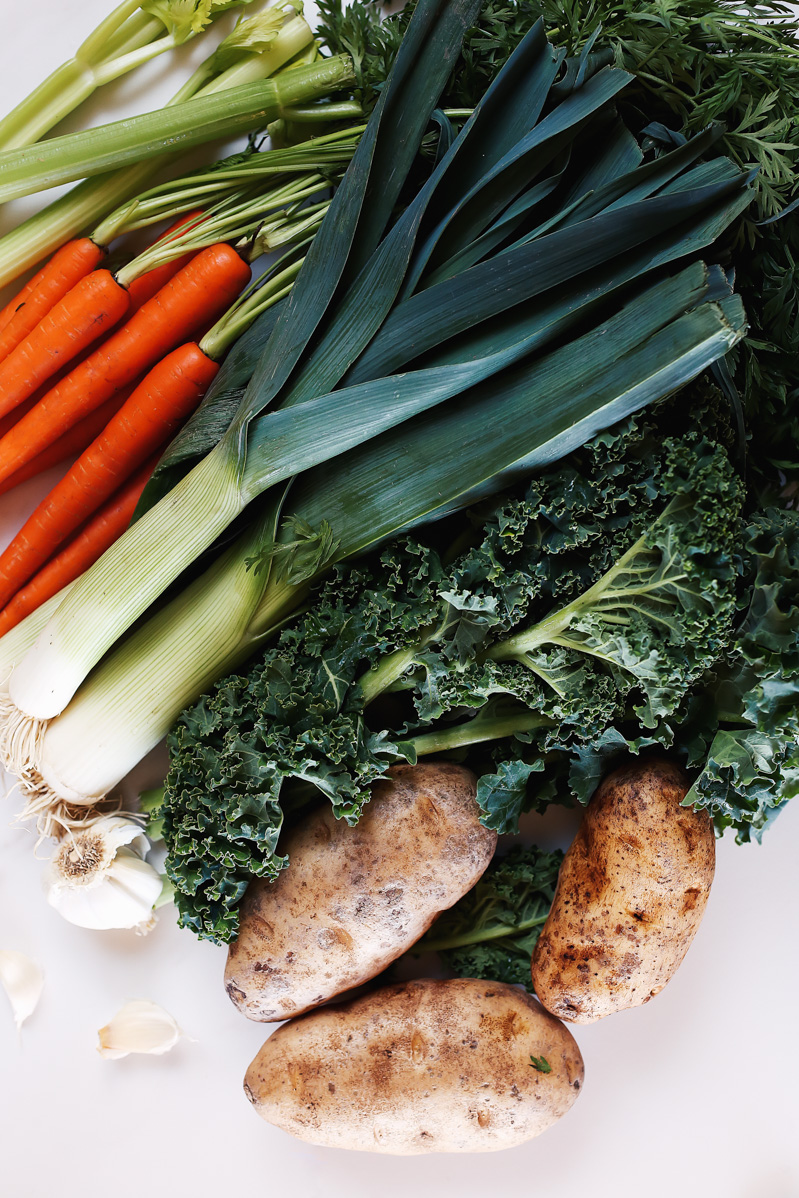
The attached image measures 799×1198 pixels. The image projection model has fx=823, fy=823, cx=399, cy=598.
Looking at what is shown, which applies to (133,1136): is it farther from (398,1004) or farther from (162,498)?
(162,498)

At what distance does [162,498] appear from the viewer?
5.60ft

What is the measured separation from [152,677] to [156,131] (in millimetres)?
1134

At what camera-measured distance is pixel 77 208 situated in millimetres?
1813

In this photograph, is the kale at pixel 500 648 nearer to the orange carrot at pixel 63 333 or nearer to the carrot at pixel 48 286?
the orange carrot at pixel 63 333

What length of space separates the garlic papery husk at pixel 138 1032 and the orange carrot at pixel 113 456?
3.27 feet

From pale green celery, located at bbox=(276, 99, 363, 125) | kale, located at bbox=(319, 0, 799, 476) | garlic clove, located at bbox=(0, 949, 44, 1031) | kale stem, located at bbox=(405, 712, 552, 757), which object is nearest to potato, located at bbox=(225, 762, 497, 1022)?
kale stem, located at bbox=(405, 712, 552, 757)

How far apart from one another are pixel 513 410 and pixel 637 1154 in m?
1.75

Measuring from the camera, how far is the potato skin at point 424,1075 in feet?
5.46

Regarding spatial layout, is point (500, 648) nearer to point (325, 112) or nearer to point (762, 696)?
point (762, 696)

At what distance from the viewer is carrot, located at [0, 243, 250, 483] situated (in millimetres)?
1750

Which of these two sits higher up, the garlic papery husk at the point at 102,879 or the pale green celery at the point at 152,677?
the pale green celery at the point at 152,677

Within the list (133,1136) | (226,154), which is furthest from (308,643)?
(133,1136)

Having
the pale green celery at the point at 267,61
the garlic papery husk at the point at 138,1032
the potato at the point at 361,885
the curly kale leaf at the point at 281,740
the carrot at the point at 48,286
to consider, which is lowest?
the garlic papery husk at the point at 138,1032

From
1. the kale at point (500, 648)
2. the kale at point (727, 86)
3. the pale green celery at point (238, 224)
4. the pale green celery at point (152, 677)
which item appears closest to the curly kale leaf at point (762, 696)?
the kale at point (500, 648)
